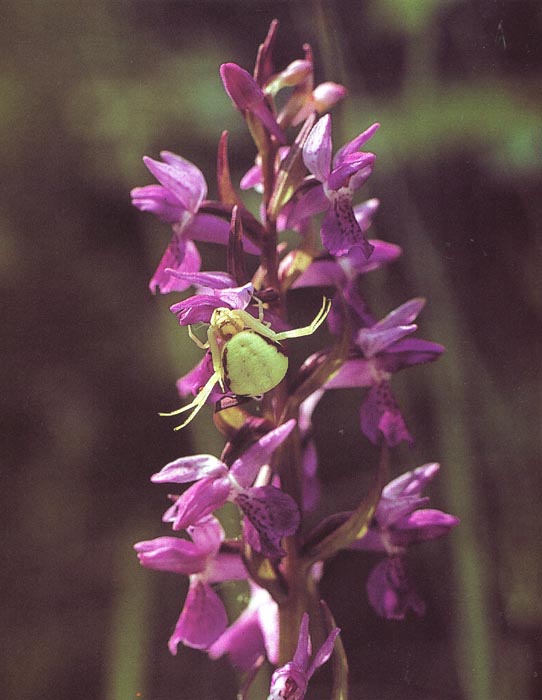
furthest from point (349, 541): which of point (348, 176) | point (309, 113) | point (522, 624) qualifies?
point (522, 624)

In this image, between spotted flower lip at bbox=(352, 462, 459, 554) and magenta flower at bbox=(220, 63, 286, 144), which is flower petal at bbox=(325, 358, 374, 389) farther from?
magenta flower at bbox=(220, 63, 286, 144)

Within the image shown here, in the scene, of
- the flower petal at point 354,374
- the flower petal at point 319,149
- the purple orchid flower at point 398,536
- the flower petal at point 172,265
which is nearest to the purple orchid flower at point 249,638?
the purple orchid flower at point 398,536

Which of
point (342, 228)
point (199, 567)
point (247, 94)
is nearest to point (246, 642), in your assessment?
point (199, 567)

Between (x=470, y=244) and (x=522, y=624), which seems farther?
(x=470, y=244)

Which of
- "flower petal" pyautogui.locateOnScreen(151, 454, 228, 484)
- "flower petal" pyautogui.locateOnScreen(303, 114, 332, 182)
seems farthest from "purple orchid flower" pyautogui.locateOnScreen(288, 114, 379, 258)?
"flower petal" pyautogui.locateOnScreen(151, 454, 228, 484)

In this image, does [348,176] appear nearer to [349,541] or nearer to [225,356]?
[225,356]

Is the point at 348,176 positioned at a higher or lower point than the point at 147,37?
lower

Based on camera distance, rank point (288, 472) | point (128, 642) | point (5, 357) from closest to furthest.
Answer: point (288, 472)
point (128, 642)
point (5, 357)
